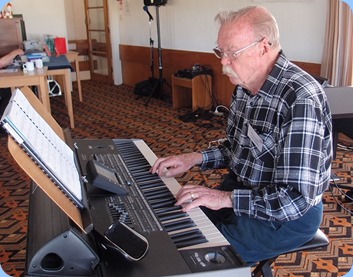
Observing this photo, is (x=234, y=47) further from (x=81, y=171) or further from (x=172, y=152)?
(x=172, y=152)

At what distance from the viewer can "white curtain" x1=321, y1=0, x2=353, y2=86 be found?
149 inches

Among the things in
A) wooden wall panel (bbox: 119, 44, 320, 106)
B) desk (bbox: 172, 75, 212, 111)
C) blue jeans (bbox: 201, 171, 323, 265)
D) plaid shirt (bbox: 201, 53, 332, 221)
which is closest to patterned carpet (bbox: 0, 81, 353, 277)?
desk (bbox: 172, 75, 212, 111)

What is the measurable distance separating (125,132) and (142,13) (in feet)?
9.59

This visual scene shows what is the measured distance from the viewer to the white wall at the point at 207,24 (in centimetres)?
409

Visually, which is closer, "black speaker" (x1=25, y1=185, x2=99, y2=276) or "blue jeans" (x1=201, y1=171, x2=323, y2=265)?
"black speaker" (x1=25, y1=185, x2=99, y2=276)

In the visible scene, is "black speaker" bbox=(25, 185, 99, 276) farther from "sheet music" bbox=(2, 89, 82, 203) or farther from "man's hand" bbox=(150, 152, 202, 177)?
"man's hand" bbox=(150, 152, 202, 177)

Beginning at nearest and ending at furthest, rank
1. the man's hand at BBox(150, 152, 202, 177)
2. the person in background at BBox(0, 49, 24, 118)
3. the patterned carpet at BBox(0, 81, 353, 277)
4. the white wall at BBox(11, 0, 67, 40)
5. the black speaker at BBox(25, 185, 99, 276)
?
the black speaker at BBox(25, 185, 99, 276) < the man's hand at BBox(150, 152, 202, 177) < the patterned carpet at BBox(0, 81, 353, 277) < the person in background at BBox(0, 49, 24, 118) < the white wall at BBox(11, 0, 67, 40)

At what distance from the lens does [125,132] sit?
15.8ft

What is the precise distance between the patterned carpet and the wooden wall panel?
355 millimetres

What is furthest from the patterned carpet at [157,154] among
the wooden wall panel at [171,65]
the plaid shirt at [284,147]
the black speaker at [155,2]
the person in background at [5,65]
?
Result: the black speaker at [155,2]

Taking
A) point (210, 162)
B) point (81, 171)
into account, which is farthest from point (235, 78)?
point (81, 171)

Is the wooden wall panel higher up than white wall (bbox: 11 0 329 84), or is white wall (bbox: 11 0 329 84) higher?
white wall (bbox: 11 0 329 84)

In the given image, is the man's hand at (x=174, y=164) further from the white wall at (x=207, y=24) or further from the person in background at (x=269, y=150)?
the white wall at (x=207, y=24)

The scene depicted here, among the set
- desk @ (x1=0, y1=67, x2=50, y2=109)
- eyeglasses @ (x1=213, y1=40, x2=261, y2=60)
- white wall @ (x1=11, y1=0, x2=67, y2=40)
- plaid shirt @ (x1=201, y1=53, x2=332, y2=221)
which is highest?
A: white wall @ (x1=11, y1=0, x2=67, y2=40)
